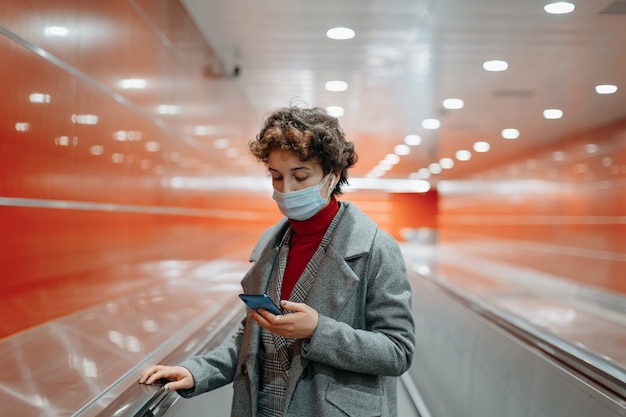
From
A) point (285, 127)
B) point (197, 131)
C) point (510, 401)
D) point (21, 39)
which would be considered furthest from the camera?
point (197, 131)

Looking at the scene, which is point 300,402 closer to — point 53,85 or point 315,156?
point 315,156

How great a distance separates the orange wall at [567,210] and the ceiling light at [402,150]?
10.7 ft

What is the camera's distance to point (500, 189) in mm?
22734

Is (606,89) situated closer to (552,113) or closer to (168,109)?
(552,113)

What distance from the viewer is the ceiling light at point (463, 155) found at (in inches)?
852

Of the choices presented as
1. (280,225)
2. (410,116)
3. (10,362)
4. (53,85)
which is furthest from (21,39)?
(410,116)

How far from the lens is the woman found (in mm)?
2016

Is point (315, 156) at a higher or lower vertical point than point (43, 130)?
lower

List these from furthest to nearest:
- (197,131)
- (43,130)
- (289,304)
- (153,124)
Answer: (197,131), (153,124), (43,130), (289,304)

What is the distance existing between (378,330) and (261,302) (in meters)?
0.41

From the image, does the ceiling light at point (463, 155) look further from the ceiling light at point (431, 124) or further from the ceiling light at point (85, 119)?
the ceiling light at point (85, 119)

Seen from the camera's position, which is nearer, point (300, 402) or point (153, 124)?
point (300, 402)

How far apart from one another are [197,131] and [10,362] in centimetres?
726

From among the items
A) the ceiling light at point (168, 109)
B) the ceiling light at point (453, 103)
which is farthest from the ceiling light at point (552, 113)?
the ceiling light at point (168, 109)
